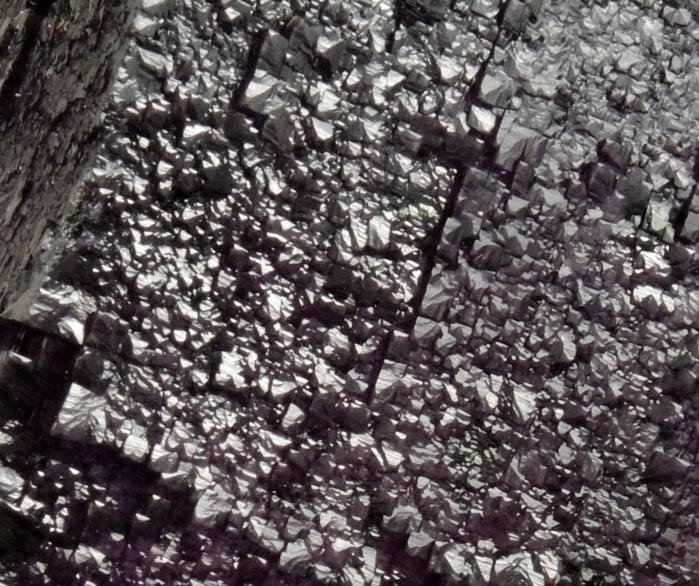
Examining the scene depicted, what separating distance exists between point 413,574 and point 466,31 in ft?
0.55

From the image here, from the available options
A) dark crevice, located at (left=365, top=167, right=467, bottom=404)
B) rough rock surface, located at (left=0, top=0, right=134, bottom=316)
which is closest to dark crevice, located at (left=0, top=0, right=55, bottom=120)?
rough rock surface, located at (left=0, top=0, right=134, bottom=316)

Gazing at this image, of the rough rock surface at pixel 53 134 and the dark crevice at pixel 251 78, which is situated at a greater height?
the dark crevice at pixel 251 78

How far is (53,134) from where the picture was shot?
22 centimetres

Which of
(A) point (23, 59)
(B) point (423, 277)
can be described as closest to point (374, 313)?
(B) point (423, 277)

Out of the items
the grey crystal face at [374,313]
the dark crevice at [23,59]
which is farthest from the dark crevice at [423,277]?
the dark crevice at [23,59]

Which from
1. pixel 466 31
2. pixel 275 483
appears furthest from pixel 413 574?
pixel 466 31

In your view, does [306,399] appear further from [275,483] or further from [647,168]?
[647,168]

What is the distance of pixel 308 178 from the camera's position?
Answer: 0.73ft

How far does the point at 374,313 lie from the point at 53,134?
0.35 feet

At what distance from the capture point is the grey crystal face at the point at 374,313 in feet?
0.71

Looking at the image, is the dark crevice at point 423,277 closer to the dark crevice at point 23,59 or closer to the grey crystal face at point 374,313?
the grey crystal face at point 374,313

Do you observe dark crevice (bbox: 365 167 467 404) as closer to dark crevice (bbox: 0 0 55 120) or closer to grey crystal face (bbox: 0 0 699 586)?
grey crystal face (bbox: 0 0 699 586)

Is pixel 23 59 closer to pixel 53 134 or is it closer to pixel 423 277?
pixel 53 134

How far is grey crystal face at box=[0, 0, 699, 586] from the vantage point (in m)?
0.22
